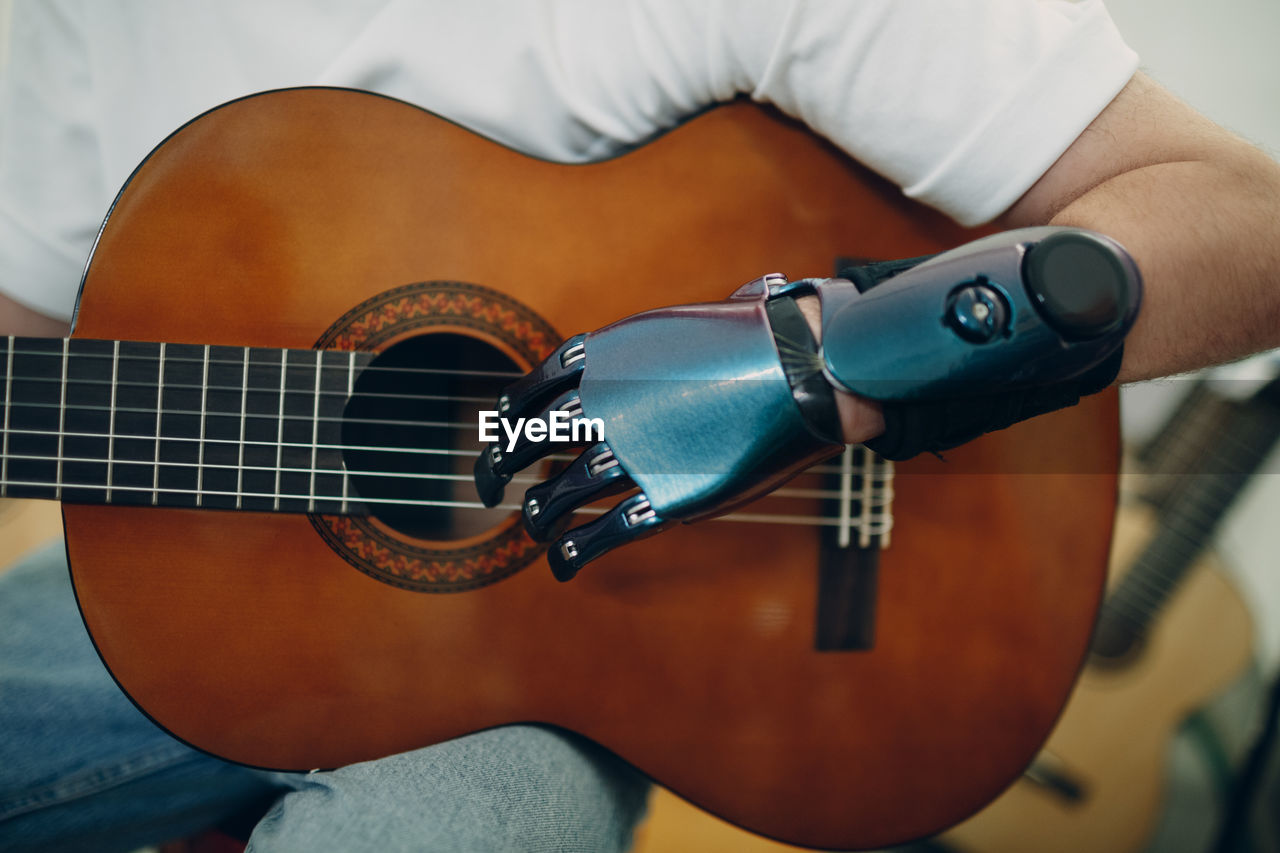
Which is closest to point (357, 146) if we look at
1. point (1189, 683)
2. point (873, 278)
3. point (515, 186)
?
point (515, 186)

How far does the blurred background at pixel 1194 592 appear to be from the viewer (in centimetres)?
107

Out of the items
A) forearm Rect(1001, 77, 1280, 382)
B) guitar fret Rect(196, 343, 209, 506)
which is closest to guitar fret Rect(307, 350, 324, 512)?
guitar fret Rect(196, 343, 209, 506)

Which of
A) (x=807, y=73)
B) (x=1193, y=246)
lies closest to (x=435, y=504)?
(x=807, y=73)

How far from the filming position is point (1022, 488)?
70cm

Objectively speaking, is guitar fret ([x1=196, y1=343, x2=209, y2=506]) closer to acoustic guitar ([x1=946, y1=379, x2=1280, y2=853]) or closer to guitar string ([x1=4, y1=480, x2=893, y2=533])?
guitar string ([x1=4, y1=480, x2=893, y2=533])

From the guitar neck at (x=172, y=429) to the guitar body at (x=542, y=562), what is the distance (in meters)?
0.03

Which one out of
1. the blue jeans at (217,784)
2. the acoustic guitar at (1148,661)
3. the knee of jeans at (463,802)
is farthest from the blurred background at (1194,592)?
the knee of jeans at (463,802)

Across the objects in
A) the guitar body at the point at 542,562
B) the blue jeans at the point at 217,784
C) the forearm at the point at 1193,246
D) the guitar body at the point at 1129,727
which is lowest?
the guitar body at the point at 1129,727

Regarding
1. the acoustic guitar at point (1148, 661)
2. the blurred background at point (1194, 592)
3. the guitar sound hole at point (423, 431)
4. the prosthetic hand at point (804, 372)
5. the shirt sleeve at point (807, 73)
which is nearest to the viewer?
the prosthetic hand at point (804, 372)

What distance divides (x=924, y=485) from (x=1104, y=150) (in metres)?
0.35

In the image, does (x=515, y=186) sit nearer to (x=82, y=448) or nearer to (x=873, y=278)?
(x=873, y=278)

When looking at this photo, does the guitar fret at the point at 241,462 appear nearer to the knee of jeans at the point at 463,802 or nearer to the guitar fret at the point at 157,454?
the guitar fret at the point at 157,454

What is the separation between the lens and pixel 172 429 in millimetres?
636

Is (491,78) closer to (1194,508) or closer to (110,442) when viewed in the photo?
(110,442)
